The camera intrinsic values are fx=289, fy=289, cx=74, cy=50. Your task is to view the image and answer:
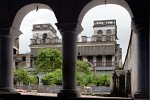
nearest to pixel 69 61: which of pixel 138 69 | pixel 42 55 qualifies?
pixel 138 69

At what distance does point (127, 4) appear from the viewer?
6.83 m

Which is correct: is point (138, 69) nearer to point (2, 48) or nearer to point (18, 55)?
point (2, 48)

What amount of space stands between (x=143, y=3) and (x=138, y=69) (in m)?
1.53

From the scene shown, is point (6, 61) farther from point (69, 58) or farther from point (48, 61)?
point (48, 61)

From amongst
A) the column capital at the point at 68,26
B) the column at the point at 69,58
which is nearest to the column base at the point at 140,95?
the column at the point at 69,58

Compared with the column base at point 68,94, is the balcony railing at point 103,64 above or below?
below

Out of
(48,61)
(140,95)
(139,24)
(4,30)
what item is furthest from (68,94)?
(48,61)

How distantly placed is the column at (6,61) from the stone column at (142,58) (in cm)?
315

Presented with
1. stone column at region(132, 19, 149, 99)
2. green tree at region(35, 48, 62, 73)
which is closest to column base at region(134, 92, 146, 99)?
stone column at region(132, 19, 149, 99)

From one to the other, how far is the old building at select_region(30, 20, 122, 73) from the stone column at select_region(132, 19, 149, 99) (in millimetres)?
43228

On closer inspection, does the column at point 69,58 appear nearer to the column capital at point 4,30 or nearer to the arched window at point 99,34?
the column capital at point 4,30

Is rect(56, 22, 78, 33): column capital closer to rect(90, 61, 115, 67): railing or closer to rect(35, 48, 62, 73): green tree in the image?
rect(35, 48, 62, 73): green tree

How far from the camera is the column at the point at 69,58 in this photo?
6863 millimetres

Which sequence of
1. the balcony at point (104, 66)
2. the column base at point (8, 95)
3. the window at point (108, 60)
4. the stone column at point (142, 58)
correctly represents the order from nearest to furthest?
the stone column at point (142, 58) < the column base at point (8, 95) < the balcony at point (104, 66) < the window at point (108, 60)
